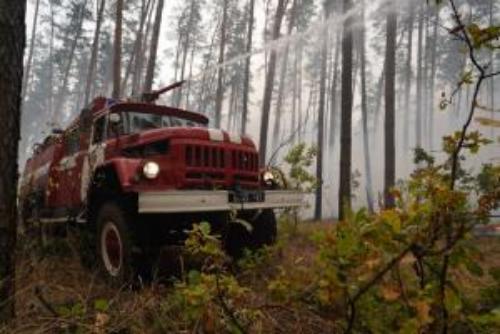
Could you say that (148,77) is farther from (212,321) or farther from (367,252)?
(367,252)

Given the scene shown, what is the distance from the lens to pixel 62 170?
331 inches

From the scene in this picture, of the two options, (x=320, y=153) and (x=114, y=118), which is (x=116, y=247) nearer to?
(x=114, y=118)

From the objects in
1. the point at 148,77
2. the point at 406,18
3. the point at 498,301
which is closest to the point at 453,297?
the point at 498,301

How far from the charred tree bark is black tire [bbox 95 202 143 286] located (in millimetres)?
1487

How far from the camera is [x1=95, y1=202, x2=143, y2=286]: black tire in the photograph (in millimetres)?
5387

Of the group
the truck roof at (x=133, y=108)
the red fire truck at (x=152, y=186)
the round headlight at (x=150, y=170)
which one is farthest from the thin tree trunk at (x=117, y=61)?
the round headlight at (x=150, y=170)

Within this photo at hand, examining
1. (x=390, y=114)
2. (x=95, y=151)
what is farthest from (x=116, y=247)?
(x=390, y=114)

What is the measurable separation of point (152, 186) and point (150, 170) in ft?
0.65

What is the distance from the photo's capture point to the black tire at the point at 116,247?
17.7 feet

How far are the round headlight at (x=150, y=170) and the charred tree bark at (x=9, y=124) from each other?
5.88 ft

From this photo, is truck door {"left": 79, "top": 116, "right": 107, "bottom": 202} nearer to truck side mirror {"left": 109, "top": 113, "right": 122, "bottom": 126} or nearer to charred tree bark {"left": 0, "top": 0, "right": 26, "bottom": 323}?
truck side mirror {"left": 109, "top": 113, "right": 122, "bottom": 126}

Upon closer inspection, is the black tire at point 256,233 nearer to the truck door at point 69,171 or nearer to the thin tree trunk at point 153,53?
the truck door at point 69,171

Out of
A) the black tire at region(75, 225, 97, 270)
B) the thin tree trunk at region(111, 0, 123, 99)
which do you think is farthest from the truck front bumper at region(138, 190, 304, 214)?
the thin tree trunk at region(111, 0, 123, 99)

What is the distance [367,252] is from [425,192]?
1.01 feet
